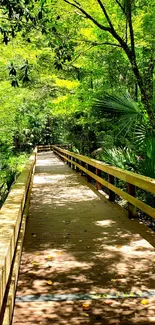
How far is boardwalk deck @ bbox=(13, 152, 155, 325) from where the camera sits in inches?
137

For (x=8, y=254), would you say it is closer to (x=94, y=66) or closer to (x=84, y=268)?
(x=84, y=268)

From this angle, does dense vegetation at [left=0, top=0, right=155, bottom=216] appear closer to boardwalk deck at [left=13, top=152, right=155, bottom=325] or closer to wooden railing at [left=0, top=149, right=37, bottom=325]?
boardwalk deck at [left=13, top=152, right=155, bottom=325]

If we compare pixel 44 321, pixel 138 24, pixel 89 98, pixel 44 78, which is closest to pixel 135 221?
pixel 44 321

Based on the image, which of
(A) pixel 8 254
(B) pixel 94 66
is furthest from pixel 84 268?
(B) pixel 94 66

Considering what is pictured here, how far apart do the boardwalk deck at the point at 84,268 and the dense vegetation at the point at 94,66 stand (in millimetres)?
1428

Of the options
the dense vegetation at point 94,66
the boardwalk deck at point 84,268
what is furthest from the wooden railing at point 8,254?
the dense vegetation at point 94,66

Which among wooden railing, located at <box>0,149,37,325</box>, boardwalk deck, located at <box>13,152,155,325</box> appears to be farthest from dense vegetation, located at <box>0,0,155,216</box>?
wooden railing, located at <box>0,149,37,325</box>

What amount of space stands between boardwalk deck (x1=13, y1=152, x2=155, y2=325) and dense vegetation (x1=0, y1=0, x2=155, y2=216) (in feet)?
4.69

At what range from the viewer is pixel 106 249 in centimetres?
533

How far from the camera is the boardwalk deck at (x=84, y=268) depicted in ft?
11.4

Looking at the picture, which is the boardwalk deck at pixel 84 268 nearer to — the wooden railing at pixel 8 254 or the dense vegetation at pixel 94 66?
the wooden railing at pixel 8 254

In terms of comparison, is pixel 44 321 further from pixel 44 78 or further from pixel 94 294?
pixel 44 78

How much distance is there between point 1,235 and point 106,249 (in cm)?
277

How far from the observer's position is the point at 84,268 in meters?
4.61
